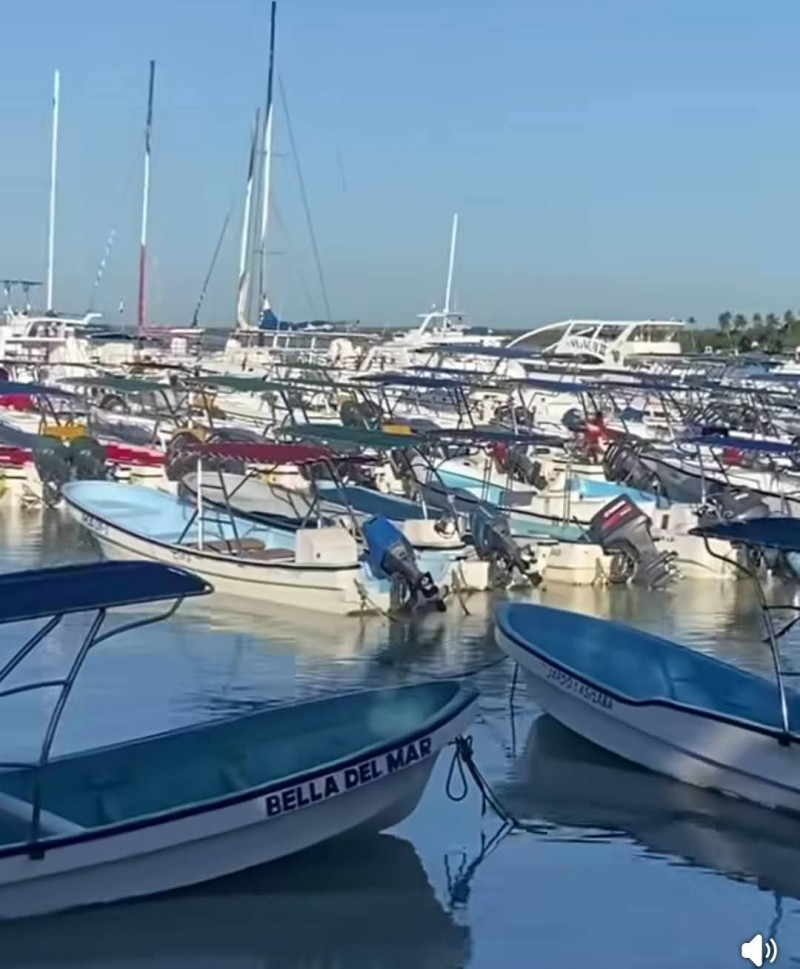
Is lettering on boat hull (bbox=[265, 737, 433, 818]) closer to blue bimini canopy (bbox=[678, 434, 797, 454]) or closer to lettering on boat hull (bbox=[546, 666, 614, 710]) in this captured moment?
lettering on boat hull (bbox=[546, 666, 614, 710])

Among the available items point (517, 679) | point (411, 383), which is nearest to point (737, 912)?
point (517, 679)

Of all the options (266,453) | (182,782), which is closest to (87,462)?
(266,453)

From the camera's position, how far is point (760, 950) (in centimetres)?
796

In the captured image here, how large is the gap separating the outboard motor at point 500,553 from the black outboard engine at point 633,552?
1.09m

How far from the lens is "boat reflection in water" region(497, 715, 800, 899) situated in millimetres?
9297

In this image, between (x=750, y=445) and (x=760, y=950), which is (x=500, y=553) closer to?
(x=750, y=445)

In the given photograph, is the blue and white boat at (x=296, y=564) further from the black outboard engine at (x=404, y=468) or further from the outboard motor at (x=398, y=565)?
the black outboard engine at (x=404, y=468)

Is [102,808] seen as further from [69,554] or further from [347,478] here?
[347,478]

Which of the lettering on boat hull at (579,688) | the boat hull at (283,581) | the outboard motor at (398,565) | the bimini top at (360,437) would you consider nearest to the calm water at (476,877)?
the lettering on boat hull at (579,688)

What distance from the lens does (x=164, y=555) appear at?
56.3 ft

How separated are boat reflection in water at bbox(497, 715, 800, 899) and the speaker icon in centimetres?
73

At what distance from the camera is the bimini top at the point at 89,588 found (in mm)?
7551

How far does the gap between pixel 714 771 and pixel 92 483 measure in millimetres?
12461

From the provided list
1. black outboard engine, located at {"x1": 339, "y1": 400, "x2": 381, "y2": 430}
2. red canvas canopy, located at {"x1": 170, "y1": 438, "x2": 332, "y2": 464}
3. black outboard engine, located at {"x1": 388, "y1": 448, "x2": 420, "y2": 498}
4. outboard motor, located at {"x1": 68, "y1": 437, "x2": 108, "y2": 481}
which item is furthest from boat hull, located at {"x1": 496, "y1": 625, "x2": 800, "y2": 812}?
black outboard engine, located at {"x1": 339, "y1": 400, "x2": 381, "y2": 430}
